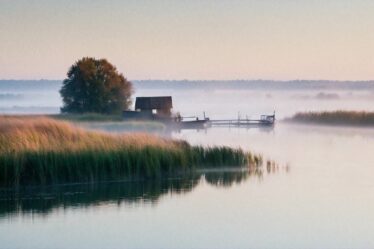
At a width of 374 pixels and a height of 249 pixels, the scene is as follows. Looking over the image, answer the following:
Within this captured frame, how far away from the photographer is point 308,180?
26719 millimetres

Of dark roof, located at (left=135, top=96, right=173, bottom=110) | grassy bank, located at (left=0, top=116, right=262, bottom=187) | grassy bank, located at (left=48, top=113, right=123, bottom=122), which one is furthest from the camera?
dark roof, located at (left=135, top=96, right=173, bottom=110)

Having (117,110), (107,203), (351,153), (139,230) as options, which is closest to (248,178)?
(107,203)

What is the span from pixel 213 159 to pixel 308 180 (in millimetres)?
3423

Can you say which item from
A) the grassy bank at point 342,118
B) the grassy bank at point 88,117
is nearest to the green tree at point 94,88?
the grassy bank at point 88,117

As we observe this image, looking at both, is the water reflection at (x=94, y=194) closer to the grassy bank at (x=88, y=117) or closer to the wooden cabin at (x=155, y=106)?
the grassy bank at (x=88, y=117)

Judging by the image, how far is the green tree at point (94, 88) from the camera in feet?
207

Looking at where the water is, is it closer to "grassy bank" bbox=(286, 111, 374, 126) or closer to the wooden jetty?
→ "grassy bank" bbox=(286, 111, 374, 126)

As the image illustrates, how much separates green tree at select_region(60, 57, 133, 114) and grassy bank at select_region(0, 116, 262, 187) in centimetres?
3474

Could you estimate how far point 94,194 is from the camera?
2255 centimetres

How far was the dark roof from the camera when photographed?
227ft

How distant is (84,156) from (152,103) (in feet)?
148

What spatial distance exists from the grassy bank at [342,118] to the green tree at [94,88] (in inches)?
702

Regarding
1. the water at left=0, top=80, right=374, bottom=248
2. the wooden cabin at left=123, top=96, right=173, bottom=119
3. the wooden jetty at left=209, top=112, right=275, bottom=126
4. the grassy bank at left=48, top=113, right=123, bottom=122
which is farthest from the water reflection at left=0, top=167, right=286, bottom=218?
the wooden jetty at left=209, top=112, right=275, bottom=126

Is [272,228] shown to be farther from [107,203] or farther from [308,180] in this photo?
[308,180]
